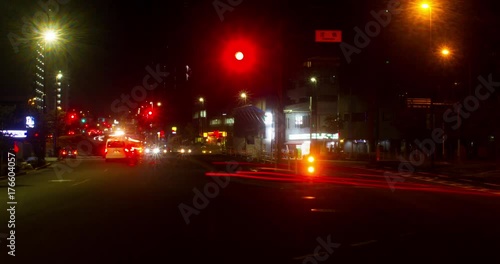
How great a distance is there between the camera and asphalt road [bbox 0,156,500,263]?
8.93 m

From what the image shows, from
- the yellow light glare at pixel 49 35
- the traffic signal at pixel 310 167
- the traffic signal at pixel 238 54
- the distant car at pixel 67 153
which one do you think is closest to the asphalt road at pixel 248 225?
the traffic signal at pixel 238 54

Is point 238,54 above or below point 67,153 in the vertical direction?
above

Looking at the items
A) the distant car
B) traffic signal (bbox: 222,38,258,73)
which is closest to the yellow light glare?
the distant car

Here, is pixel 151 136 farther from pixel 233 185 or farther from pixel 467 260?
pixel 467 260

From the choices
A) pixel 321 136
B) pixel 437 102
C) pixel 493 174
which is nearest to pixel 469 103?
pixel 437 102

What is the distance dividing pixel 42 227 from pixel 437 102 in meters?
34.7

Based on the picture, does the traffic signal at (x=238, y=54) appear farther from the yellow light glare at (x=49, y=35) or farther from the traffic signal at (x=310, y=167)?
the yellow light glare at (x=49, y=35)

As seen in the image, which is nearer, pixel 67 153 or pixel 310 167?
pixel 310 167

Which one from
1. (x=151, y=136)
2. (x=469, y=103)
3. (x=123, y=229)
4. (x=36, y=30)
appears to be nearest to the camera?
(x=123, y=229)

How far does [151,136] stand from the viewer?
332ft

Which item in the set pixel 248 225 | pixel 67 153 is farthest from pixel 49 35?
pixel 248 225

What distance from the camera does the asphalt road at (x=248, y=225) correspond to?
352 inches

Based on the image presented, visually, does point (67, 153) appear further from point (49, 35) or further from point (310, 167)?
point (310, 167)

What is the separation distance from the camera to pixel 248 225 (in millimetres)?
11922
